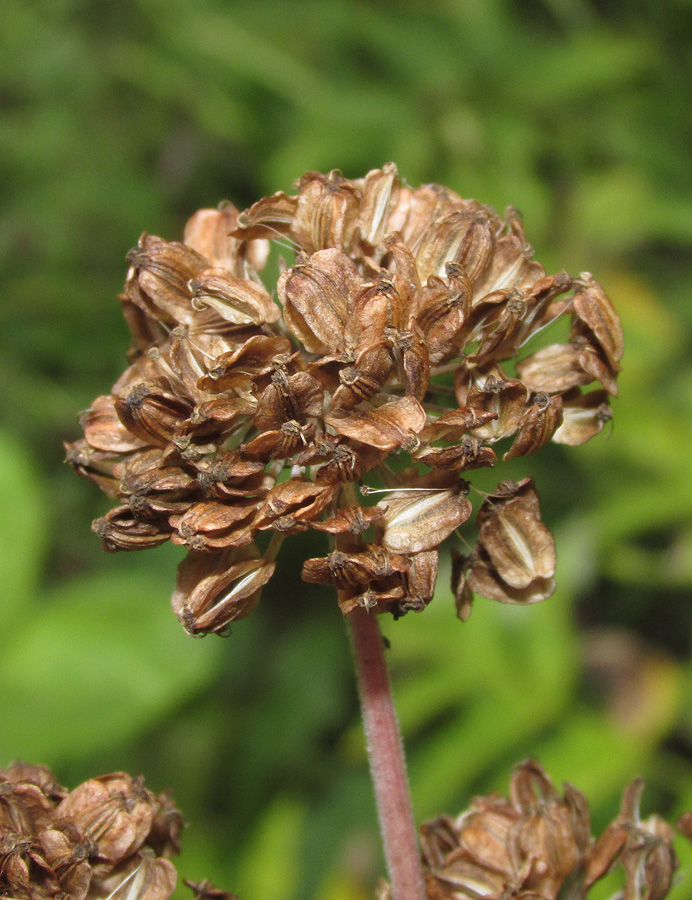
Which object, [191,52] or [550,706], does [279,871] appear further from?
[191,52]

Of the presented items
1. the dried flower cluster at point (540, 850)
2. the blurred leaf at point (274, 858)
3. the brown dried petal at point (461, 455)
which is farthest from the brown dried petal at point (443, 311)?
the blurred leaf at point (274, 858)

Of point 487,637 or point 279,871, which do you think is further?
point 487,637

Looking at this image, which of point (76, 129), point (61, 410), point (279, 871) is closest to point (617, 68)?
point (76, 129)

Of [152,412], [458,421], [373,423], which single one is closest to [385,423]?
[373,423]

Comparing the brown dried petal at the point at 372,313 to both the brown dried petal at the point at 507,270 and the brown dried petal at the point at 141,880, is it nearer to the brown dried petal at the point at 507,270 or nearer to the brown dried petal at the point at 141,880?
Answer: the brown dried petal at the point at 507,270

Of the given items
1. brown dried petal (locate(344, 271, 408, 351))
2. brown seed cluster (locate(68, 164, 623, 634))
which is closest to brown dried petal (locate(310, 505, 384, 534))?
brown seed cluster (locate(68, 164, 623, 634))

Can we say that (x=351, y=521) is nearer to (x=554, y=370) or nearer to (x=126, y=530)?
(x=126, y=530)
